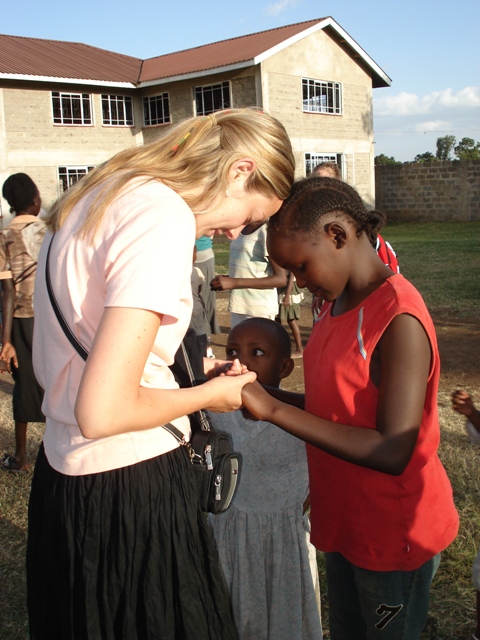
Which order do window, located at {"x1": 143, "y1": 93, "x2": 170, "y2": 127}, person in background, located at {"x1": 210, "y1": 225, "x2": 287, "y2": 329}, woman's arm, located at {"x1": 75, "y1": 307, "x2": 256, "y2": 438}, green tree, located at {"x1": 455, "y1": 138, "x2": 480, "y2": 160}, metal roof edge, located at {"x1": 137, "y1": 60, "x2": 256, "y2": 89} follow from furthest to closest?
1. green tree, located at {"x1": 455, "y1": 138, "x2": 480, "y2": 160}
2. window, located at {"x1": 143, "y1": 93, "x2": 170, "y2": 127}
3. metal roof edge, located at {"x1": 137, "y1": 60, "x2": 256, "y2": 89}
4. person in background, located at {"x1": 210, "y1": 225, "x2": 287, "y2": 329}
5. woman's arm, located at {"x1": 75, "y1": 307, "x2": 256, "y2": 438}

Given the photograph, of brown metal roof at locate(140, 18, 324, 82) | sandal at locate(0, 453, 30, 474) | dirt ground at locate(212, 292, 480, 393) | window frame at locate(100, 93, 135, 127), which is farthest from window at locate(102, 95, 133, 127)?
sandal at locate(0, 453, 30, 474)

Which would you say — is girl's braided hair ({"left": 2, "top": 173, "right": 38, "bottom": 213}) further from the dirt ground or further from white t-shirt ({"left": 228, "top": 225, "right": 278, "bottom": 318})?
the dirt ground

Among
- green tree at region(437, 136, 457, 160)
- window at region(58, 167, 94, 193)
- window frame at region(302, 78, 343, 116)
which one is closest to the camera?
window at region(58, 167, 94, 193)

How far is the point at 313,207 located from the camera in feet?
5.71

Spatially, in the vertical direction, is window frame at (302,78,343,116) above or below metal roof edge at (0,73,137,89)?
below

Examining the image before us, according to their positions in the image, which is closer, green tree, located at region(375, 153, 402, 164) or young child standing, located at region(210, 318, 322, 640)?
young child standing, located at region(210, 318, 322, 640)

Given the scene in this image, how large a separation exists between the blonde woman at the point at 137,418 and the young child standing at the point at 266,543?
631 mm

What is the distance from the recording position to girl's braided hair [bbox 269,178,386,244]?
1740 mm

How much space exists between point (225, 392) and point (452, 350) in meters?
A: 5.84

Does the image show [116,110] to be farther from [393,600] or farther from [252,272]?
[393,600]

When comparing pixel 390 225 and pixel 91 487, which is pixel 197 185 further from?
pixel 390 225

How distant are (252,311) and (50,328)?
434cm

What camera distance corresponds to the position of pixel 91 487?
62.1 inches

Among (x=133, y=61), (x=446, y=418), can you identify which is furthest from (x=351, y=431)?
(x=133, y=61)
